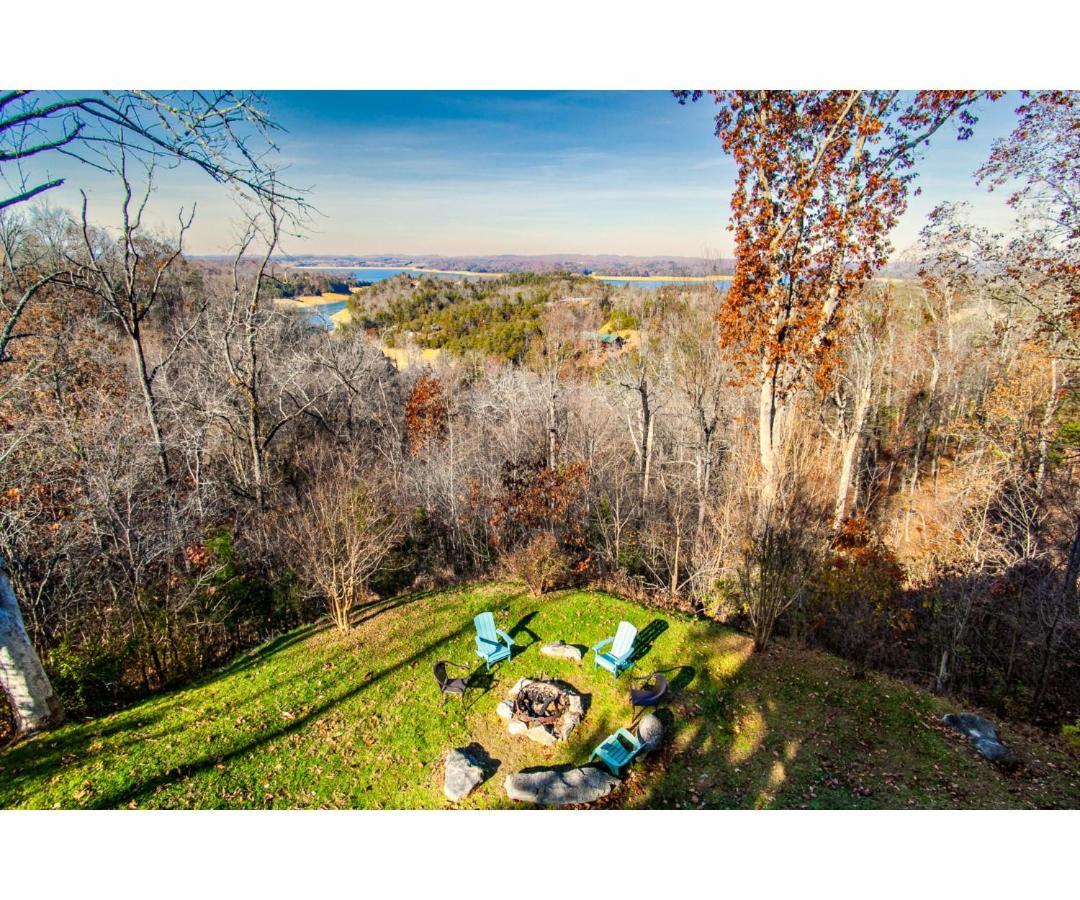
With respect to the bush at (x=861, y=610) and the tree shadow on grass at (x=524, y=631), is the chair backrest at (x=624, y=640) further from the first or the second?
the bush at (x=861, y=610)

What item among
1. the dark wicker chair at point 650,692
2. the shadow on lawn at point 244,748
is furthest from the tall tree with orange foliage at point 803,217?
the shadow on lawn at point 244,748

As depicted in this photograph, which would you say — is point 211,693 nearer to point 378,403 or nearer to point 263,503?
point 263,503

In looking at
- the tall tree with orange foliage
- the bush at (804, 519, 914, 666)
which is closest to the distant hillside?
the tall tree with orange foliage

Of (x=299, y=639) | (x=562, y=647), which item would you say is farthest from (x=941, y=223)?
(x=299, y=639)

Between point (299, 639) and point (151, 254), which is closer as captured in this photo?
point (299, 639)

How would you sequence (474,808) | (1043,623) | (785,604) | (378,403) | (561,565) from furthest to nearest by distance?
(378,403) < (561,565) < (1043,623) < (785,604) < (474,808)

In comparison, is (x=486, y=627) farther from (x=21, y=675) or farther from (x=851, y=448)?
(x=851, y=448)

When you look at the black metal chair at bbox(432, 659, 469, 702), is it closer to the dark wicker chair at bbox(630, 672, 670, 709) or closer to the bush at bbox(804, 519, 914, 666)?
the dark wicker chair at bbox(630, 672, 670, 709)
